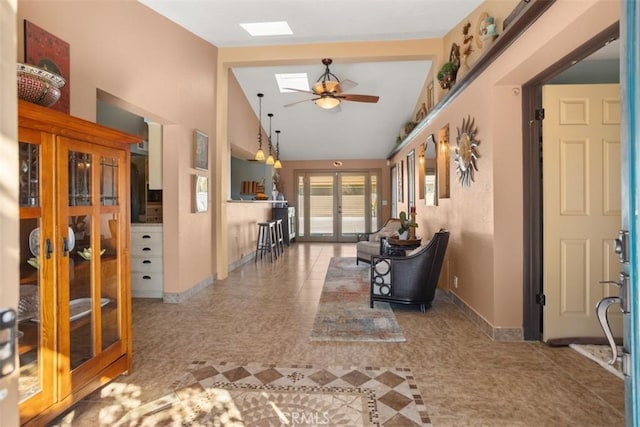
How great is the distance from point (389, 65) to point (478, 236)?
13.0 feet

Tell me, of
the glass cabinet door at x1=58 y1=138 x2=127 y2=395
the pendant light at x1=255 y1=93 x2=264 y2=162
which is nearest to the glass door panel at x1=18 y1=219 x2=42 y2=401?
the glass cabinet door at x1=58 y1=138 x2=127 y2=395

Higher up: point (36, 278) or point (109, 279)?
point (36, 278)

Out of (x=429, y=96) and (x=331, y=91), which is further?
(x=429, y=96)

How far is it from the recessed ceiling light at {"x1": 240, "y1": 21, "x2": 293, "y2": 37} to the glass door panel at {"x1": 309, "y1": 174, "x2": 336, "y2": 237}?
6183mm

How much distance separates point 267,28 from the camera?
172 inches

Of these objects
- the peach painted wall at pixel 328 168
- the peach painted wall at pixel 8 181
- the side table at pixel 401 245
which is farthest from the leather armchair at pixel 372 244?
Answer: the peach painted wall at pixel 8 181

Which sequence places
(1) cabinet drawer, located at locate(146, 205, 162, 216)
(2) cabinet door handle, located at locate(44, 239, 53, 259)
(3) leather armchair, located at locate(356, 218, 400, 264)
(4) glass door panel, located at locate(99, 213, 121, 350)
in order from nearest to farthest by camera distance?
(2) cabinet door handle, located at locate(44, 239, 53, 259)
(4) glass door panel, located at locate(99, 213, 121, 350)
(1) cabinet drawer, located at locate(146, 205, 162, 216)
(3) leather armchair, located at locate(356, 218, 400, 264)

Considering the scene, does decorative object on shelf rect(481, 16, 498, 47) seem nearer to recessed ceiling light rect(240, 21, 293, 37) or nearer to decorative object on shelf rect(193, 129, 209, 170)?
recessed ceiling light rect(240, 21, 293, 37)

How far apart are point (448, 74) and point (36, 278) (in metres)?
4.24

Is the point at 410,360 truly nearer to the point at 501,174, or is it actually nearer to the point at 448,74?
the point at 501,174

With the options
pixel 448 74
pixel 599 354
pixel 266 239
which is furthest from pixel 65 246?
pixel 266 239

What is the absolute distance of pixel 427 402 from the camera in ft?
6.81

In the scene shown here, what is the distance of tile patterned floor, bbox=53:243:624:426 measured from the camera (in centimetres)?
199

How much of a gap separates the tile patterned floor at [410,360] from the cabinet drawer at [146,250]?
1.86 ft
